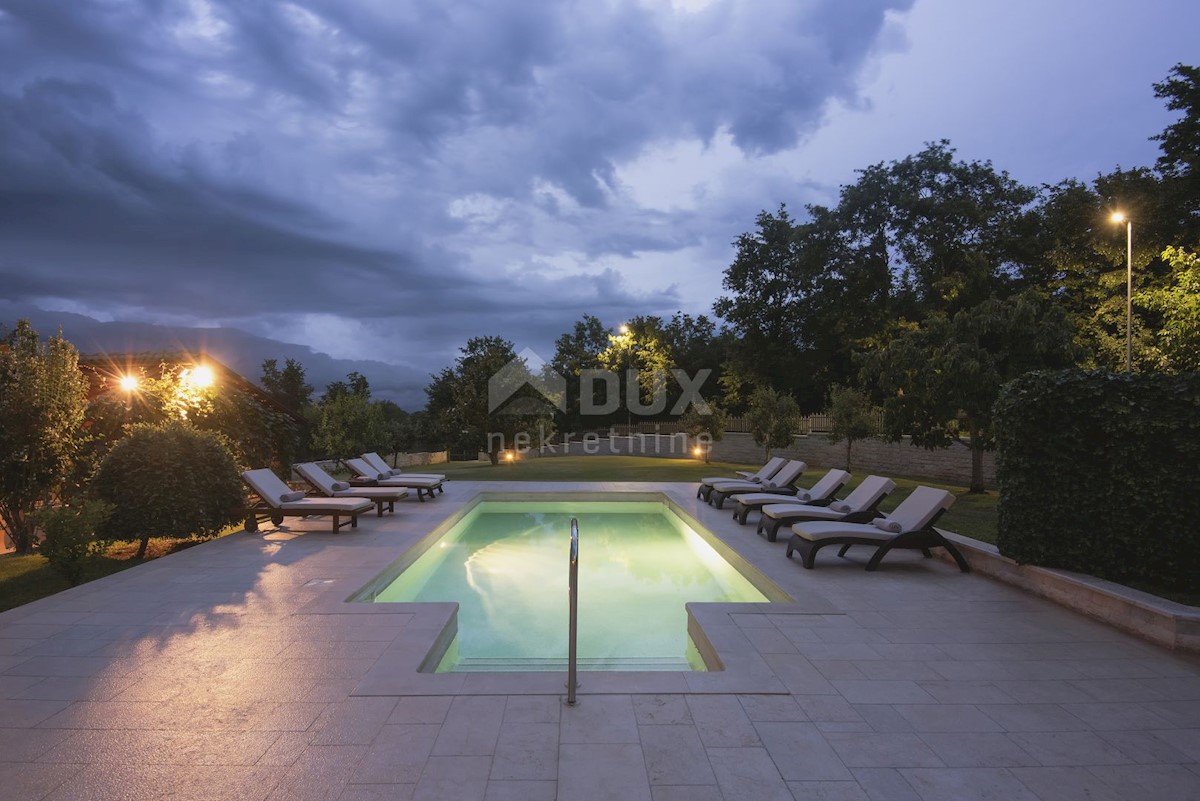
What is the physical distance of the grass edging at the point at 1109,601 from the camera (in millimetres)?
4367

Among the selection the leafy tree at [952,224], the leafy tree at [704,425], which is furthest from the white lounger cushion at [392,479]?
the leafy tree at [952,224]

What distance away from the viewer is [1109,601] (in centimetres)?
499

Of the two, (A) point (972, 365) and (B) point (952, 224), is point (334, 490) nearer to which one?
(A) point (972, 365)

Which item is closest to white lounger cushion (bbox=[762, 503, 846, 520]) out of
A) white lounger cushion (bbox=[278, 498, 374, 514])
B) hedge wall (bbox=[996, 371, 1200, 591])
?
hedge wall (bbox=[996, 371, 1200, 591])

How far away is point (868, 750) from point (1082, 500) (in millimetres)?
4023

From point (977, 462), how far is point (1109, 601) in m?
11.2

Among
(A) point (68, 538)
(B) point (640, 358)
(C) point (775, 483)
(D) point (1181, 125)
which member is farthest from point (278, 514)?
(B) point (640, 358)

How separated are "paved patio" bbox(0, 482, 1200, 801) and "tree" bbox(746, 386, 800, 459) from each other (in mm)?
14419

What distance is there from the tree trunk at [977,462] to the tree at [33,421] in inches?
653

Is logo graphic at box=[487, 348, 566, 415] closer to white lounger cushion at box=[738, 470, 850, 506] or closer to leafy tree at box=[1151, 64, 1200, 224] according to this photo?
white lounger cushion at box=[738, 470, 850, 506]

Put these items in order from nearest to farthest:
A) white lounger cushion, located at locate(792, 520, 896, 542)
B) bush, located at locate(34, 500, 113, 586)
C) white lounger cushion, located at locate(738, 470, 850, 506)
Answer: bush, located at locate(34, 500, 113, 586) → white lounger cushion, located at locate(792, 520, 896, 542) → white lounger cushion, located at locate(738, 470, 850, 506)

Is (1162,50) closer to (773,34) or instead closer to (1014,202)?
(1014,202)

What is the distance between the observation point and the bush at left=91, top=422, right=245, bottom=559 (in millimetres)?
7520

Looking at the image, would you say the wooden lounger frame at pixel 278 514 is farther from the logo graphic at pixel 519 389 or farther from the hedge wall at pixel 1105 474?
the logo graphic at pixel 519 389
